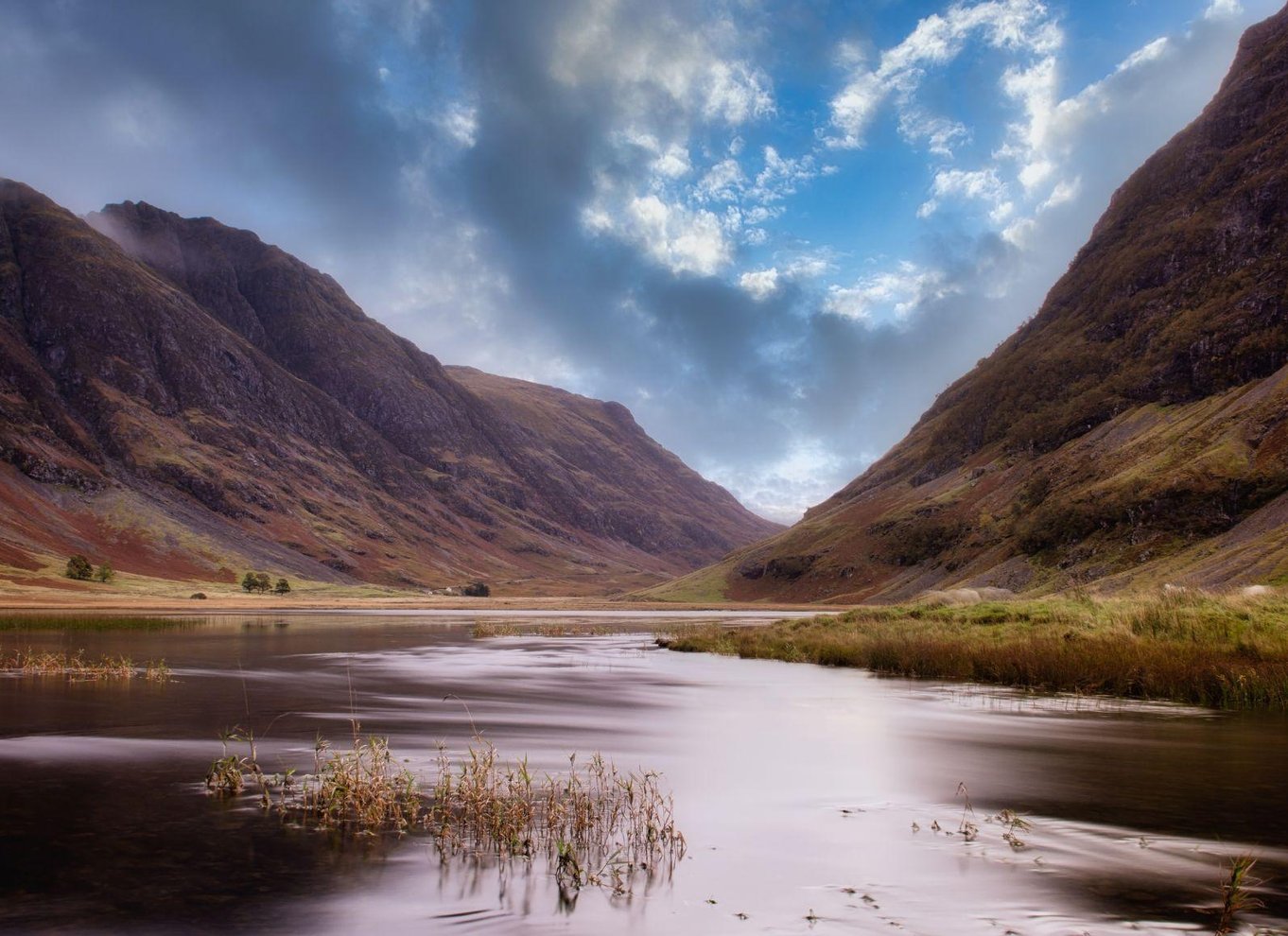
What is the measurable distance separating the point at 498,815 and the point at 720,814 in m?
4.31

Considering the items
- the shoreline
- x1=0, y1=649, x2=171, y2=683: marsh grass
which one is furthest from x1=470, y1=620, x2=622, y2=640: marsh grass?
the shoreline

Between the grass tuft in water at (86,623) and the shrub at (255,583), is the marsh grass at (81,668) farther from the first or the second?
the shrub at (255,583)

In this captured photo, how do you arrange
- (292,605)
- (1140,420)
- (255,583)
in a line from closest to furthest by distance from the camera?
(1140,420) → (292,605) → (255,583)

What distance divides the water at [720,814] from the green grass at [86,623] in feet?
121

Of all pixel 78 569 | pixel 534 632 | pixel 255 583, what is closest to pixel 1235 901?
pixel 534 632

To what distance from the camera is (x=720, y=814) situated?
52.8ft

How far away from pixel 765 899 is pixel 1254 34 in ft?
738

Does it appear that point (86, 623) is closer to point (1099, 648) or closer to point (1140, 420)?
point (1099, 648)

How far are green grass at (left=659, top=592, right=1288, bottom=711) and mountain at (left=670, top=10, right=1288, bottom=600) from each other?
19.8m

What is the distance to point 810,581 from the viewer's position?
183 metres

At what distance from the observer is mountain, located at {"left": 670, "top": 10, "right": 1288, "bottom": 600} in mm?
91875

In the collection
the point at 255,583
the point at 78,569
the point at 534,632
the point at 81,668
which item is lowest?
the point at 81,668

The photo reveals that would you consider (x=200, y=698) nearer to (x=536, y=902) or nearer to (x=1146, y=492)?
(x=536, y=902)

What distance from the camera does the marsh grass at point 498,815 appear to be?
42.6ft
